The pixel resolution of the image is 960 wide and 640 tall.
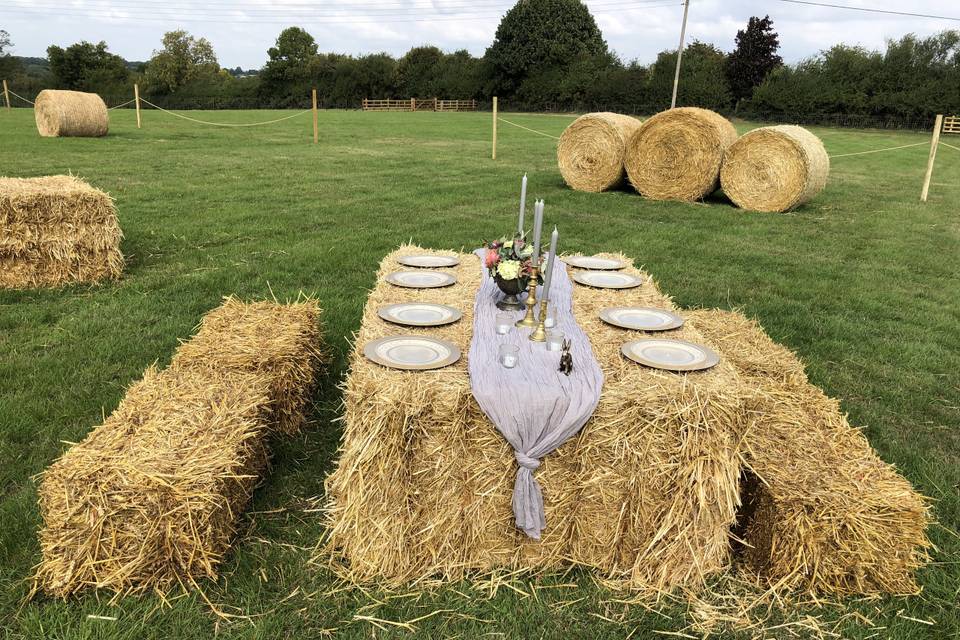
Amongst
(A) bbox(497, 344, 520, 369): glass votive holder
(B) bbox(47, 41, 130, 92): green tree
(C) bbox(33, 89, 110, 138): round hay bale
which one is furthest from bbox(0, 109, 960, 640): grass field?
(B) bbox(47, 41, 130, 92): green tree


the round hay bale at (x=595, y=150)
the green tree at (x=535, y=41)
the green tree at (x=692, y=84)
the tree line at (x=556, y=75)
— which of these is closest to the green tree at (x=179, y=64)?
the tree line at (x=556, y=75)

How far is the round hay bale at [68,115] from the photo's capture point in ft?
57.5

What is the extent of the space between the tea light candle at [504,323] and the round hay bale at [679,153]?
910cm

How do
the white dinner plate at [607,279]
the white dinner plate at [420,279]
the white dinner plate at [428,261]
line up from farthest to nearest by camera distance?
the white dinner plate at [428,261] < the white dinner plate at [607,279] < the white dinner plate at [420,279]

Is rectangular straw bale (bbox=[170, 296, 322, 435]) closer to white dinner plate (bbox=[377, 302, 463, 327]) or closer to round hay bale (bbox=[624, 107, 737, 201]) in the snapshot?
white dinner plate (bbox=[377, 302, 463, 327])

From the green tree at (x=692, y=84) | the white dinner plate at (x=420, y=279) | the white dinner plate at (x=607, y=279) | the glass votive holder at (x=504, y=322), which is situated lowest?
the glass votive holder at (x=504, y=322)

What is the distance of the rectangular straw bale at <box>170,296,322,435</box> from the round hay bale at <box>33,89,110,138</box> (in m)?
17.1

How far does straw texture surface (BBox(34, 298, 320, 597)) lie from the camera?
2.61 meters

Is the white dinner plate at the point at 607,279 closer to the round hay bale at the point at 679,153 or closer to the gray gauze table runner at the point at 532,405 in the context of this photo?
the gray gauze table runner at the point at 532,405

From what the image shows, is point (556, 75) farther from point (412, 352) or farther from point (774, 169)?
point (412, 352)

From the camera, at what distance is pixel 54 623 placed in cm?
250

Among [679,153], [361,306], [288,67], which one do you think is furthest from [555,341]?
[288,67]

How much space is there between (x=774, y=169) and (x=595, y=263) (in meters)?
7.65

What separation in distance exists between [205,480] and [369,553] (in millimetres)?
820
